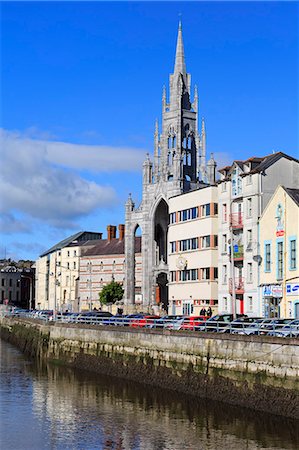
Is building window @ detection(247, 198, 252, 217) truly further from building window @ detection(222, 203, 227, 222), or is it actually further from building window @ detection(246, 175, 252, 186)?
building window @ detection(222, 203, 227, 222)

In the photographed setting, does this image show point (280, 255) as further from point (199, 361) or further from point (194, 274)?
point (194, 274)

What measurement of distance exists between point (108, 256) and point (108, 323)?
77.9 meters

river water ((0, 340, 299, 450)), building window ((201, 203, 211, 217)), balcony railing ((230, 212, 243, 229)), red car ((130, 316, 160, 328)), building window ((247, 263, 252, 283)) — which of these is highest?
building window ((201, 203, 211, 217))

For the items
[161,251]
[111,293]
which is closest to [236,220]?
[161,251]

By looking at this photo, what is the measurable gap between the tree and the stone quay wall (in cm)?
6109

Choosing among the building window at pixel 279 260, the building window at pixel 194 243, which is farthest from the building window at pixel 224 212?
the building window at pixel 279 260

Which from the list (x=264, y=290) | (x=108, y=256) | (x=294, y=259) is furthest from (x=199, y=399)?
(x=108, y=256)

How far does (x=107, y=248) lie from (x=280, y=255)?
84.0 m

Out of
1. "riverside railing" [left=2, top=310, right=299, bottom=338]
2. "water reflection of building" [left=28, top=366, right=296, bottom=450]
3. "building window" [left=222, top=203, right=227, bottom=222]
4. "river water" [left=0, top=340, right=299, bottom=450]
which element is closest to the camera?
"river water" [left=0, top=340, right=299, bottom=450]

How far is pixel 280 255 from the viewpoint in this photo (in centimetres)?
6488

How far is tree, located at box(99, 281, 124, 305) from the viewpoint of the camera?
431 feet

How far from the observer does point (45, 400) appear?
47469 mm

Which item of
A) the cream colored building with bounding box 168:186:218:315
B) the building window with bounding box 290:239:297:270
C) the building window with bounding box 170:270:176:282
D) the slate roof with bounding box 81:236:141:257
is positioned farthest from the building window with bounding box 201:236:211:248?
the slate roof with bounding box 81:236:141:257

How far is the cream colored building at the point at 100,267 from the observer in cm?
14038
